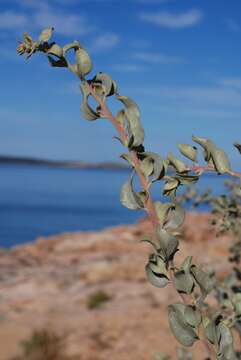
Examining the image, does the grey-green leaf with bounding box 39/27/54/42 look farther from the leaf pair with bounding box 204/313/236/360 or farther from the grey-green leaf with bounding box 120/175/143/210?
the leaf pair with bounding box 204/313/236/360

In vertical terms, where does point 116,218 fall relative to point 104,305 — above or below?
above

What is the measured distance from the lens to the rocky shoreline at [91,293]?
10297mm

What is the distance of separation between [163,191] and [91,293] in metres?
13.4

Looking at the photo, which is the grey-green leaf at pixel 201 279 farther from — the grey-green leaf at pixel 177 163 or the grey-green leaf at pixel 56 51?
the grey-green leaf at pixel 56 51

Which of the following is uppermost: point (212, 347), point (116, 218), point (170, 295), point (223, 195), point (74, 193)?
point (74, 193)

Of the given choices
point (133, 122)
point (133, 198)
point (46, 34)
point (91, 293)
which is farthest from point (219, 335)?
point (91, 293)

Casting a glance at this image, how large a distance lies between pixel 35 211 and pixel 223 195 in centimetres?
8898

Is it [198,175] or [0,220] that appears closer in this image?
[198,175]

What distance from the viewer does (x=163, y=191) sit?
5.13 ft

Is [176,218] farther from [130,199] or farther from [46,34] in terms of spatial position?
A: [46,34]

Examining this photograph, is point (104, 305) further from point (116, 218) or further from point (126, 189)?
point (116, 218)

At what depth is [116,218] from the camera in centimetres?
7994

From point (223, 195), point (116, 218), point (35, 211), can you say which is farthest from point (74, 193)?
point (223, 195)

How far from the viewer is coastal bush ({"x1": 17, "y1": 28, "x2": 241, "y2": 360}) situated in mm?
1479
